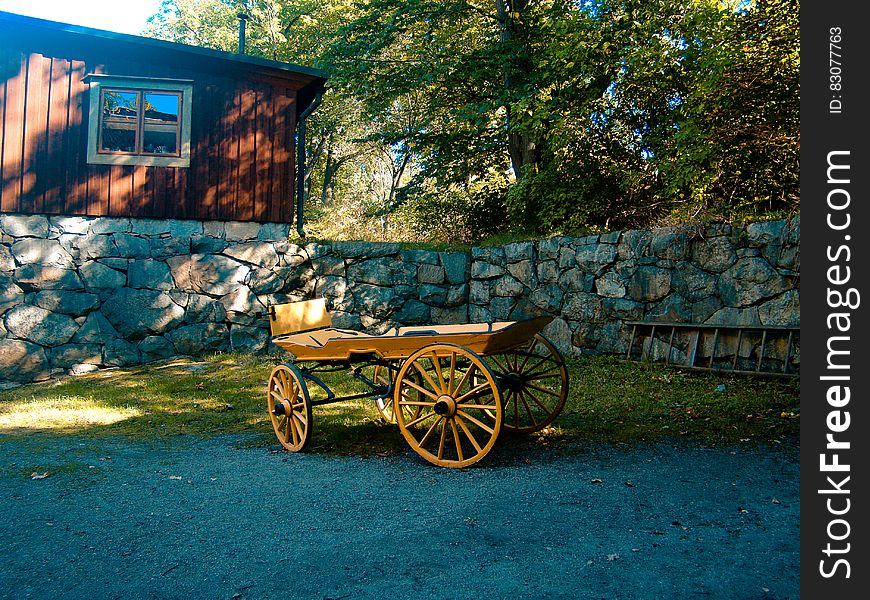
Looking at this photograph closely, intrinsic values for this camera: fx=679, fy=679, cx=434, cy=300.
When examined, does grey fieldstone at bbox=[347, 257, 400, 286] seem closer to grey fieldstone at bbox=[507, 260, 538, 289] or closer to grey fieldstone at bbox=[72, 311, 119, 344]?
grey fieldstone at bbox=[507, 260, 538, 289]

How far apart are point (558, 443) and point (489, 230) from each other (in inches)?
313

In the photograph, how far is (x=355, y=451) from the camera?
5812mm

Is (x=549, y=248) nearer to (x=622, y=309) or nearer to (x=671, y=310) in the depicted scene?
(x=622, y=309)

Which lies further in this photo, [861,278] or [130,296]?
[130,296]

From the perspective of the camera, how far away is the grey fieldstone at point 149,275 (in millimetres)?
11227

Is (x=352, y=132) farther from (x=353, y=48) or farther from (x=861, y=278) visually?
(x=861, y=278)

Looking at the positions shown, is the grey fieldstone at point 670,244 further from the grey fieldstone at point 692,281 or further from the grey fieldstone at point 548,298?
the grey fieldstone at point 548,298

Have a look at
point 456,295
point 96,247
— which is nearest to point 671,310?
point 456,295

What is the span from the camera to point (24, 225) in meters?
10.9

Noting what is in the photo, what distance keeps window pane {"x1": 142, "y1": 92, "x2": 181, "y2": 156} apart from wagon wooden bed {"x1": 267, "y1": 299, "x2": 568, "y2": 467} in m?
6.24

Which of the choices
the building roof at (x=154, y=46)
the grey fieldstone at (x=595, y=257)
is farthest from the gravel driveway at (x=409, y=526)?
the building roof at (x=154, y=46)

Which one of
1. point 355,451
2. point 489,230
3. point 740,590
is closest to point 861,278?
point 740,590

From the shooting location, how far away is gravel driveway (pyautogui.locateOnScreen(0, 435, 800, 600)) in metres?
3.13

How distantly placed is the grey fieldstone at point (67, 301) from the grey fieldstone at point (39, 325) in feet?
0.29
